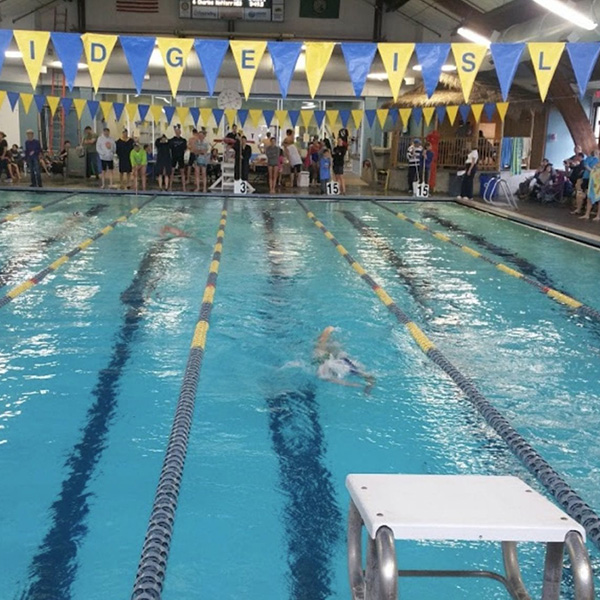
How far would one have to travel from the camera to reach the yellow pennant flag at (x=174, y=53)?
30.5 ft

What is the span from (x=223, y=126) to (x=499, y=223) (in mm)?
12894

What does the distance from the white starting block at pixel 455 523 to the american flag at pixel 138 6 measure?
22.8m

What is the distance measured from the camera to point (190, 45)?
30.5 feet

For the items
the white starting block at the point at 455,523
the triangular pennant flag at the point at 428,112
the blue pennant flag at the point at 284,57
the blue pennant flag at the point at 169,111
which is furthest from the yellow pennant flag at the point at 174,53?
the blue pennant flag at the point at 169,111

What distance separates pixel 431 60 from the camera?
982cm

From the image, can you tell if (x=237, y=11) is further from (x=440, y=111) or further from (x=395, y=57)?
(x=395, y=57)

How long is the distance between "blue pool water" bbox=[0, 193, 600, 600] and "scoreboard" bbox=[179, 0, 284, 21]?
15.2 meters

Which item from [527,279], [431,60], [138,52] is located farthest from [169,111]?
[527,279]

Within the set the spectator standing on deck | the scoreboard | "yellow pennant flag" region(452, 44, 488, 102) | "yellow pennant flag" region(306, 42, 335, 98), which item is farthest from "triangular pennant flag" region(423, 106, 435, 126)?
the spectator standing on deck

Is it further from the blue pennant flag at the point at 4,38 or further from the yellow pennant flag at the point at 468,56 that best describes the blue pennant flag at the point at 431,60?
the blue pennant flag at the point at 4,38

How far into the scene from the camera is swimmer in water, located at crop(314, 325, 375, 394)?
474 centimetres

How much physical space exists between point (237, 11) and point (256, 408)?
19.8 m

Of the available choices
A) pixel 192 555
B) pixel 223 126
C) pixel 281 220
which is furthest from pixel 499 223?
pixel 223 126

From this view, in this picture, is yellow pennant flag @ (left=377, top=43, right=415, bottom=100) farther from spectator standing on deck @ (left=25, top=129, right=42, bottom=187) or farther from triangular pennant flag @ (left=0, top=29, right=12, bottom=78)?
spectator standing on deck @ (left=25, top=129, right=42, bottom=187)
